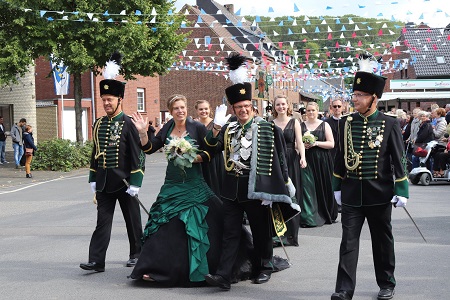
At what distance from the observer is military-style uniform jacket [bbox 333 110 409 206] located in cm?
644

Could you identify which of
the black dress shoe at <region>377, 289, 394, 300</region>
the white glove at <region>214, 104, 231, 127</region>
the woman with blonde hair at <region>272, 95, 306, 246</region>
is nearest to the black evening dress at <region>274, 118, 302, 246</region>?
the woman with blonde hair at <region>272, 95, 306, 246</region>

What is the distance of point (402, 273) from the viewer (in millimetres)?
7727

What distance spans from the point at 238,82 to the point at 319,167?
5013mm

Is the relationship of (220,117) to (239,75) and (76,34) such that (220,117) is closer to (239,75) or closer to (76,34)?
(239,75)

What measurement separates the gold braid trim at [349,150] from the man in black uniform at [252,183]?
89cm

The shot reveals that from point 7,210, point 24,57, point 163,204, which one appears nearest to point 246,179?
point 163,204

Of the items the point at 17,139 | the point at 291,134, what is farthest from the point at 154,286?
the point at 17,139

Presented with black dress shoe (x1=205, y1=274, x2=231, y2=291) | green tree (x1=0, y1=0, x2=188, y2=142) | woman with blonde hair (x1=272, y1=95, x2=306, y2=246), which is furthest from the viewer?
green tree (x1=0, y1=0, x2=188, y2=142)

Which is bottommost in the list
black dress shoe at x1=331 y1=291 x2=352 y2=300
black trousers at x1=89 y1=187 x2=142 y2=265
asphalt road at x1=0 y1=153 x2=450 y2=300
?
asphalt road at x1=0 y1=153 x2=450 y2=300

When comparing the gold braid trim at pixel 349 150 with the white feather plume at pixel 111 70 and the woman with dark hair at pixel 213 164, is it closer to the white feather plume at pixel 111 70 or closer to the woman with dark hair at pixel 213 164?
the woman with dark hair at pixel 213 164

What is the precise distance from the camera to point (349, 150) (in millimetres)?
6578

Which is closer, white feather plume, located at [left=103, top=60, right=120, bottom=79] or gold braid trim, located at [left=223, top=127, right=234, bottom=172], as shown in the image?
gold braid trim, located at [left=223, top=127, right=234, bottom=172]

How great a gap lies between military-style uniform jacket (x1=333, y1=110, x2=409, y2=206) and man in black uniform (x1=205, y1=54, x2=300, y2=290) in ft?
2.95

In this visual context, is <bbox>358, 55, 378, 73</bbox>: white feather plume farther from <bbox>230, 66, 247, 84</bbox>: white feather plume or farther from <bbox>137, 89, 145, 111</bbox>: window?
<bbox>137, 89, 145, 111</bbox>: window
